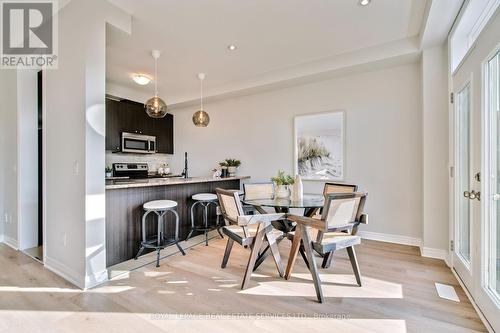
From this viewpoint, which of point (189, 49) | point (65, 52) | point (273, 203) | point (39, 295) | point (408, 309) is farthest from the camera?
point (189, 49)

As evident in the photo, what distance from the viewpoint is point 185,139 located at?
5.88m

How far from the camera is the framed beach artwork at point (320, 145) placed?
12.9ft

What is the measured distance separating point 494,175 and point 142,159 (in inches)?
235

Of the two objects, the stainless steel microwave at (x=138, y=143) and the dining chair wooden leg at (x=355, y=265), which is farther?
the stainless steel microwave at (x=138, y=143)

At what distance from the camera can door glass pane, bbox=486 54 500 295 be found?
5.61 feet

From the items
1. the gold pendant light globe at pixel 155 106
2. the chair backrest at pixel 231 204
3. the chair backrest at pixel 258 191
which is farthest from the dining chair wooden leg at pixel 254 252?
the gold pendant light globe at pixel 155 106

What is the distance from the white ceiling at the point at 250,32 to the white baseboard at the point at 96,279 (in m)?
2.50

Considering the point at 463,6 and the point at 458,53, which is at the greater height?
the point at 463,6

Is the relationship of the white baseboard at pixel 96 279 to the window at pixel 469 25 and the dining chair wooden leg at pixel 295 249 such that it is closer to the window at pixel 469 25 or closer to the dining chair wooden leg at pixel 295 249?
the dining chair wooden leg at pixel 295 249

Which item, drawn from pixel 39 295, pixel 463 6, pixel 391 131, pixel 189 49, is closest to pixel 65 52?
pixel 189 49

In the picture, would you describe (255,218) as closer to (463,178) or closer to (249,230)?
(249,230)

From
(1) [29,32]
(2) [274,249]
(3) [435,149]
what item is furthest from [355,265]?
(1) [29,32]

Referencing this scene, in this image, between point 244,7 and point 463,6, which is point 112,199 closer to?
point 244,7

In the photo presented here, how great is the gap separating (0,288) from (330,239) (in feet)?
10.2
